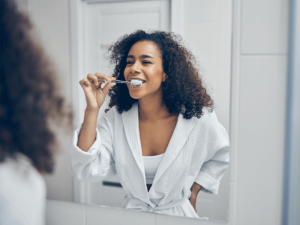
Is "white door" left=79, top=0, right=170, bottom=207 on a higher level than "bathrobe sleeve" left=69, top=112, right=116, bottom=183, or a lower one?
higher

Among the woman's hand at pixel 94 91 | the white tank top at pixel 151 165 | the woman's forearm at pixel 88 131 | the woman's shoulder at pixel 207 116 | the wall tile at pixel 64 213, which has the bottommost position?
the wall tile at pixel 64 213

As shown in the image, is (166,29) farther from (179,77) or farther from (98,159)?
(98,159)

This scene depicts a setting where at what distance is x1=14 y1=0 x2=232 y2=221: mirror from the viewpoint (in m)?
0.63

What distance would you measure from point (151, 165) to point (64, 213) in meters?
0.38

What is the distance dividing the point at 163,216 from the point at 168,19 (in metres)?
0.58

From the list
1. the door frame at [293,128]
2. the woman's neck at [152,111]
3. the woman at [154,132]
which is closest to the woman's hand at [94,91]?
the woman at [154,132]

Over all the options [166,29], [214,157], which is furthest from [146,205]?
[166,29]

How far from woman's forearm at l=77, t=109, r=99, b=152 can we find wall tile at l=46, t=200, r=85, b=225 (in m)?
0.23

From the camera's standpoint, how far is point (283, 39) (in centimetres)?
61

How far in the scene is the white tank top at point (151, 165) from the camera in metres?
0.68

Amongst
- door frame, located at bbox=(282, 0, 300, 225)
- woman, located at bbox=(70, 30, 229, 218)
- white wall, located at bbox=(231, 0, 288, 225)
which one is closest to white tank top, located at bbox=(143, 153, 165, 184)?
woman, located at bbox=(70, 30, 229, 218)

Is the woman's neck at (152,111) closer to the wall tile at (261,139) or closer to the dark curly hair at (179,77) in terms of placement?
the dark curly hair at (179,77)

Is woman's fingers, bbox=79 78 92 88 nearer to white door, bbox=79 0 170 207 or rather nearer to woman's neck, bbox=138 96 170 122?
white door, bbox=79 0 170 207

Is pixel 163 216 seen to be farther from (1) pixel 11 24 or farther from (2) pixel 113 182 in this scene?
(1) pixel 11 24
